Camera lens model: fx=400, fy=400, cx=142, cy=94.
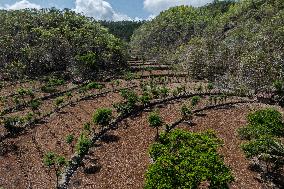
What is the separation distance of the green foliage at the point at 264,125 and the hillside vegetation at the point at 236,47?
34.7 metres

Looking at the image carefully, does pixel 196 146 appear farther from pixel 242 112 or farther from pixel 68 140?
pixel 242 112

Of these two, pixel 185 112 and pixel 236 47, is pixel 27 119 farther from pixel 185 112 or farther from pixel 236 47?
pixel 236 47

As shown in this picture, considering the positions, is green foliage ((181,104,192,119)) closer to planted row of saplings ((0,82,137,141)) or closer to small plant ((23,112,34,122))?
planted row of saplings ((0,82,137,141))

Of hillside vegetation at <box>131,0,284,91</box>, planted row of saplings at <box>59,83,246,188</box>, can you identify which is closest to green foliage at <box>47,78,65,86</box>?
planted row of saplings at <box>59,83,246,188</box>

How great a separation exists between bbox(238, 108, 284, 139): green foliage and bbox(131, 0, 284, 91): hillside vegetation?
114ft

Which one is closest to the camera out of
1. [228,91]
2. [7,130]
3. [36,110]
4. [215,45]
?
[7,130]

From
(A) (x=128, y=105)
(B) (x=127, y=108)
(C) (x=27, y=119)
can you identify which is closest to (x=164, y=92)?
(A) (x=128, y=105)

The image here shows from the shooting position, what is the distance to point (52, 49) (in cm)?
12094

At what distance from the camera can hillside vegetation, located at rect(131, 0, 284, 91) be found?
86125mm

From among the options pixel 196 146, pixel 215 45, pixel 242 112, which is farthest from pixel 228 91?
pixel 196 146

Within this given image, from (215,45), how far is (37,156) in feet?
212

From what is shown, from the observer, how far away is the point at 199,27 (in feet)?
563

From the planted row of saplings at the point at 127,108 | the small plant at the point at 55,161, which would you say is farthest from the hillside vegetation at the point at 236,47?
the small plant at the point at 55,161

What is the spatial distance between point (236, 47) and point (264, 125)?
58866 mm
